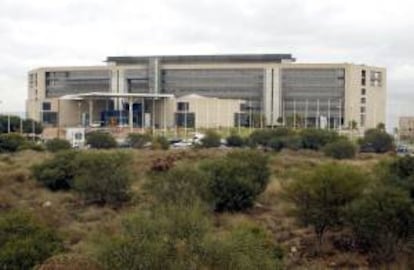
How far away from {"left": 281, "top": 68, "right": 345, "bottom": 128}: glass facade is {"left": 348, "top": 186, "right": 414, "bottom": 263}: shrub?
11215cm

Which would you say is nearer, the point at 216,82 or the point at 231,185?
the point at 231,185

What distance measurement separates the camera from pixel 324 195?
3244 centimetres

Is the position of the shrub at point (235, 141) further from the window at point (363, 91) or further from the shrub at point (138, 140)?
the window at point (363, 91)

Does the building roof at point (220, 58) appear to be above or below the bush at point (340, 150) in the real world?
above

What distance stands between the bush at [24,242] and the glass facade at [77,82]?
129 meters

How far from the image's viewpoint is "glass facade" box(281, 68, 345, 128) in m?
143

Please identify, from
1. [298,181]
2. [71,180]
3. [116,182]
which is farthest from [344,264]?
[71,180]

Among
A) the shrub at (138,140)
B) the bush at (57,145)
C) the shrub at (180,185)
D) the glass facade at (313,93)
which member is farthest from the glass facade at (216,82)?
the shrub at (180,185)

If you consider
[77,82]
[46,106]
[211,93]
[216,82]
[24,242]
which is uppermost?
[216,82]

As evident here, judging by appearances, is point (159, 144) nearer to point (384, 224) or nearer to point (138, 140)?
point (138, 140)

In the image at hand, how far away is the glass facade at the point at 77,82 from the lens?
154m

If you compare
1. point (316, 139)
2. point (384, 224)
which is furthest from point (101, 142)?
point (384, 224)

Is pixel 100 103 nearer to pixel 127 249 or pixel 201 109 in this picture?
pixel 201 109

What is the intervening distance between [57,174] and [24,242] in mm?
21562
